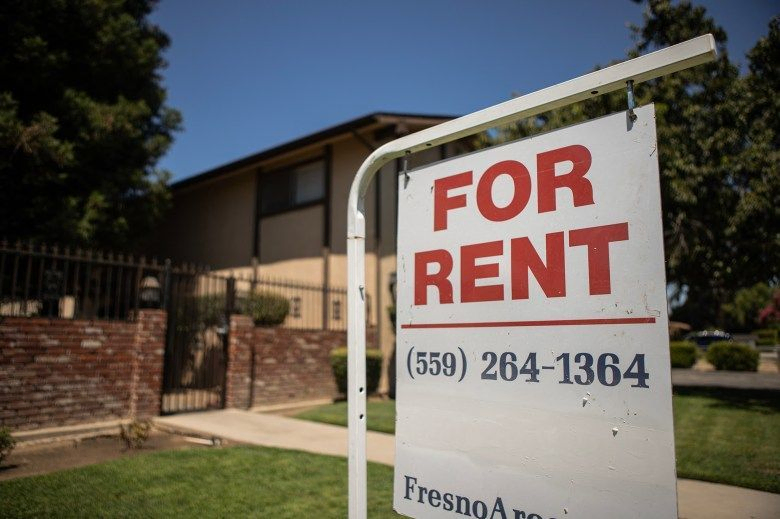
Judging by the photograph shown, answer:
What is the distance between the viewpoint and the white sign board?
154 cm

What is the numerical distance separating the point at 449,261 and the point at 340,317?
436 inches

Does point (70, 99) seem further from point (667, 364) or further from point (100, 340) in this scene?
point (667, 364)

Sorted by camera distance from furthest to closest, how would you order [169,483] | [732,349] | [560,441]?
[732,349] → [169,483] → [560,441]

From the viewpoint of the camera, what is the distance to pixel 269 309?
11.8 m

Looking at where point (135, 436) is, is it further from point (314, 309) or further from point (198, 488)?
point (314, 309)

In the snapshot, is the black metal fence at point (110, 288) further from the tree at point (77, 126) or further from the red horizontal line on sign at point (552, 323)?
the red horizontal line on sign at point (552, 323)

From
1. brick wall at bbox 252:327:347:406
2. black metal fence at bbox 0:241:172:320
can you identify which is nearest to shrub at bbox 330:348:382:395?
brick wall at bbox 252:327:347:406

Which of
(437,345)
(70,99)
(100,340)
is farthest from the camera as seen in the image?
(70,99)

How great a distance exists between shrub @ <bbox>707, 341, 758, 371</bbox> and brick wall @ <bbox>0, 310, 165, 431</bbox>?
2332 cm

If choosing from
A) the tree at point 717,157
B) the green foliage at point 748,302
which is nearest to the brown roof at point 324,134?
the tree at point 717,157

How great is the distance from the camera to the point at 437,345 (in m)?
2.05

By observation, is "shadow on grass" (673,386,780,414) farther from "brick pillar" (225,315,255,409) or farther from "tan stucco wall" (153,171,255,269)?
"tan stucco wall" (153,171,255,269)

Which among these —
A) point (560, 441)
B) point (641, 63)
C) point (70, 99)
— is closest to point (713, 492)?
point (560, 441)

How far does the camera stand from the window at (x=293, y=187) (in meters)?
14.5
